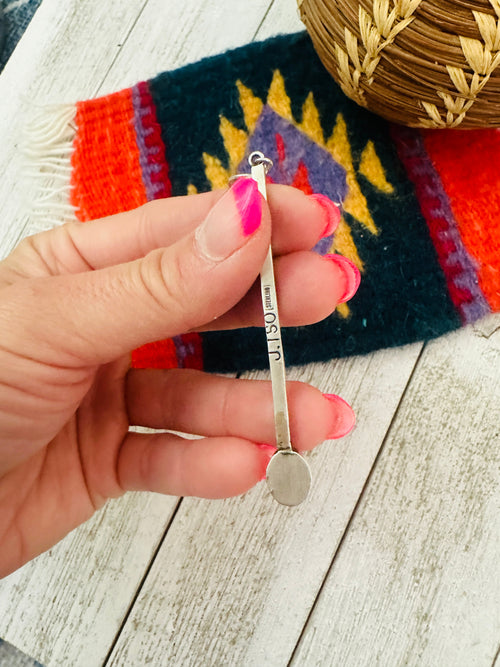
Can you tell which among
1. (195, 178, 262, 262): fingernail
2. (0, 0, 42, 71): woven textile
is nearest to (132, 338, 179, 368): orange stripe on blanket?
(195, 178, 262, 262): fingernail

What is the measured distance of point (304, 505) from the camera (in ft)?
1.43

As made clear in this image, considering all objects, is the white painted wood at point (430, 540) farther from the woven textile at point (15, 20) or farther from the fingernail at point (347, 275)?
the woven textile at point (15, 20)

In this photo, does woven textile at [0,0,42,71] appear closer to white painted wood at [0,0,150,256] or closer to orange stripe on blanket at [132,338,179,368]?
white painted wood at [0,0,150,256]

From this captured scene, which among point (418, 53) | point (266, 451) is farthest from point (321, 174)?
point (266, 451)

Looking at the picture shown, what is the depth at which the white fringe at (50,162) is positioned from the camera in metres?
0.48

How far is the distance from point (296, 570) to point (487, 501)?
154mm

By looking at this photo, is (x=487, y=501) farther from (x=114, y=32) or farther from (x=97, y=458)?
(x=114, y=32)

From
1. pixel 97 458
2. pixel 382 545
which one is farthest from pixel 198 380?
pixel 382 545

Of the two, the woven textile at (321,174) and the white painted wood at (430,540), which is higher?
the woven textile at (321,174)

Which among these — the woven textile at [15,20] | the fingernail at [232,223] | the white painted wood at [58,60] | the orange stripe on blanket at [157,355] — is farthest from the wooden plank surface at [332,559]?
the woven textile at [15,20]

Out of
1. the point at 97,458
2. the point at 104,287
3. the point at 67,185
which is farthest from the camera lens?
the point at 67,185

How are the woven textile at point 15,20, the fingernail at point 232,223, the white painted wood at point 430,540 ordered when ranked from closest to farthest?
the fingernail at point 232,223, the white painted wood at point 430,540, the woven textile at point 15,20

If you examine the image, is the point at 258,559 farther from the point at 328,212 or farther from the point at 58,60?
the point at 58,60

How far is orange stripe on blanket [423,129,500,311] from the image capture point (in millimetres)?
448
